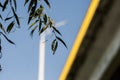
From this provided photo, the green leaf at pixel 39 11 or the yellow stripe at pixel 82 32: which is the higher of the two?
the yellow stripe at pixel 82 32

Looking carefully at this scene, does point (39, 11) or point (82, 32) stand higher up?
point (82, 32)

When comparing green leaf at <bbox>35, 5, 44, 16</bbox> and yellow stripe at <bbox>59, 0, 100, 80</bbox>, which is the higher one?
yellow stripe at <bbox>59, 0, 100, 80</bbox>

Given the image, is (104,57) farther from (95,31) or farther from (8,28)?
(8,28)

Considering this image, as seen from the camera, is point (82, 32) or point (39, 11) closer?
point (82, 32)

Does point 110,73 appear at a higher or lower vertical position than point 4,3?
higher

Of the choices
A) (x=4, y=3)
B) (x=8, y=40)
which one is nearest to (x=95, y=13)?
(x=8, y=40)

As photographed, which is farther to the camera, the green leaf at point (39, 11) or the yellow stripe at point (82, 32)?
the green leaf at point (39, 11)

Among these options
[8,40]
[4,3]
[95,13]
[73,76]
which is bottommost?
[8,40]

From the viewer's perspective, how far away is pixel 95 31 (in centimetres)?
47

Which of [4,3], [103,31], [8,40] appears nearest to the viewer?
[103,31]

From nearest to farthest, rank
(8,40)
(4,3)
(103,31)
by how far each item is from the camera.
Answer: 1. (103,31)
2. (8,40)
3. (4,3)

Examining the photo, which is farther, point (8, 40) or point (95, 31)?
point (8, 40)

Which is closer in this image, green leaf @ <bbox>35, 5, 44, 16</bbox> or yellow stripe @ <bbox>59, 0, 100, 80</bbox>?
yellow stripe @ <bbox>59, 0, 100, 80</bbox>

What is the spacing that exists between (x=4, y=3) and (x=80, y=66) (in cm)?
217
